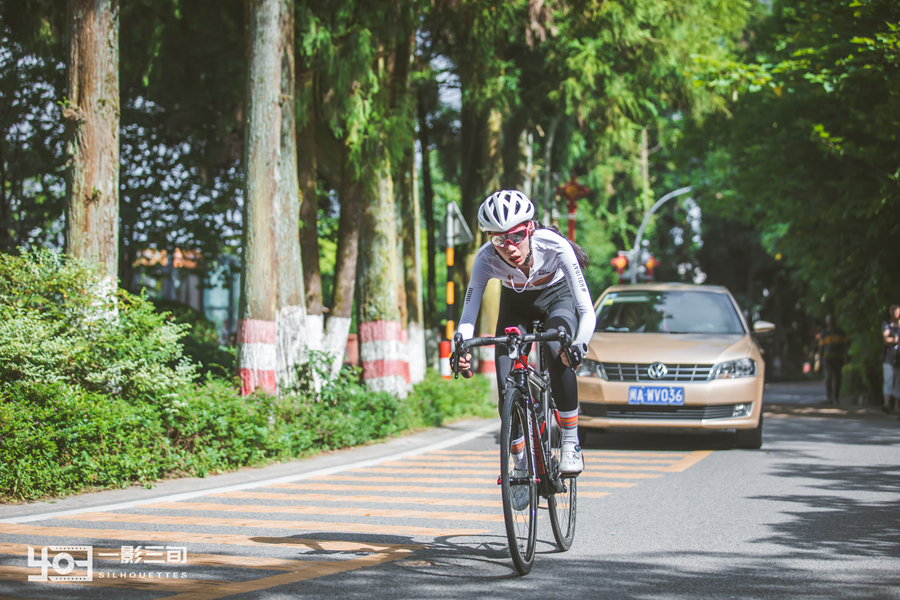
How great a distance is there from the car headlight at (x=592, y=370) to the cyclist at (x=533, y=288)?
4.55 meters

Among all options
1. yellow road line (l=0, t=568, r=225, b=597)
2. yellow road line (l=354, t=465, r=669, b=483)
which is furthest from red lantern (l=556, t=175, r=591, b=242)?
yellow road line (l=0, t=568, r=225, b=597)

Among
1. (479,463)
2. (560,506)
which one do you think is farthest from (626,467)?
(560,506)

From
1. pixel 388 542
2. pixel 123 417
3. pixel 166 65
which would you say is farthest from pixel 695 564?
pixel 166 65

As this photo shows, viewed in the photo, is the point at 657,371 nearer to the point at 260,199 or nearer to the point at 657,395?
the point at 657,395

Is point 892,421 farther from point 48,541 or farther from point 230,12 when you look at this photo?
point 48,541

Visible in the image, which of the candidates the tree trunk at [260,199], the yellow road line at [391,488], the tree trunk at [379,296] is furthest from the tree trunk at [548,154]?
the yellow road line at [391,488]

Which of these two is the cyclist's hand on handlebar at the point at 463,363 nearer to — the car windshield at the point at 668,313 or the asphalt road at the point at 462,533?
the asphalt road at the point at 462,533

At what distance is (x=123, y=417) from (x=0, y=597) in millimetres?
3505

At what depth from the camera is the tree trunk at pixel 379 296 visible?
13227 mm

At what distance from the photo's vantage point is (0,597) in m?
4.49

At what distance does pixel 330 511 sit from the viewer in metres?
7.15

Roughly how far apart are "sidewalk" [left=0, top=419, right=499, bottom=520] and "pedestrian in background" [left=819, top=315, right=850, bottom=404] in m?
8.91

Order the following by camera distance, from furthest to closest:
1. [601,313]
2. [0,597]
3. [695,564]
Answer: [601,313] < [695,564] < [0,597]

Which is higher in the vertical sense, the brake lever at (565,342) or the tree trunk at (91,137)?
the tree trunk at (91,137)
